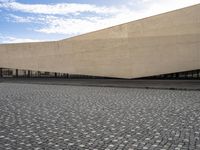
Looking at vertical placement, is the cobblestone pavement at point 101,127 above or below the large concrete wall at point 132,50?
below

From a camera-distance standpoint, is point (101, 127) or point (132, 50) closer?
point (101, 127)

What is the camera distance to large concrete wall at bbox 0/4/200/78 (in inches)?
984

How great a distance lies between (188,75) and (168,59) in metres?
2.21

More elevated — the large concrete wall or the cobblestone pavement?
the large concrete wall

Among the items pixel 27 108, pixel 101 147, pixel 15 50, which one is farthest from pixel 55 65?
pixel 101 147

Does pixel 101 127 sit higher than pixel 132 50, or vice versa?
pixel 132 50

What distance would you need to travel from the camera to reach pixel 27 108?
11570 millimetres

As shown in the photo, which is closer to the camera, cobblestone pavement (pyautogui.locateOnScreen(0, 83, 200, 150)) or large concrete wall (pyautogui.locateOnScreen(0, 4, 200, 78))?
cobblestone pavement (pyautogui.locateOnScreen(0, 83, 200, 150))

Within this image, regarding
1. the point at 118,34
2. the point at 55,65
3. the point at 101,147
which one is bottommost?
the point at 101,147

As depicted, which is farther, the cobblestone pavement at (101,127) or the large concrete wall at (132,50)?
the large concrete wall at (132,50)

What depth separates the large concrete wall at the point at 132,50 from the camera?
25000 millimetres

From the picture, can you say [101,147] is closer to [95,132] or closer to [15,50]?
[95,132]

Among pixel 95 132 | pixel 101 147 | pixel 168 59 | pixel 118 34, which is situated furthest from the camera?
pixel 118 34

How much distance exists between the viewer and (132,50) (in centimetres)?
2688
